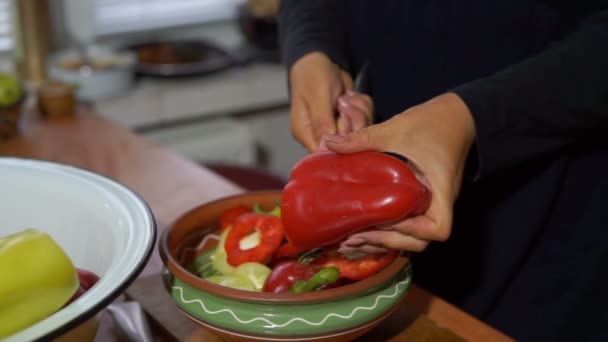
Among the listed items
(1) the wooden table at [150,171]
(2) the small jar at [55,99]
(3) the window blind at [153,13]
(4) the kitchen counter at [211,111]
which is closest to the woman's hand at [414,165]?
(1) the wooden table at [150,171]

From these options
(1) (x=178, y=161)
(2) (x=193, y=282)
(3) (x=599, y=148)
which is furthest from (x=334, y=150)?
(1) (x=178, y=161)

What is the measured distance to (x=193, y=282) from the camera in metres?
0.66

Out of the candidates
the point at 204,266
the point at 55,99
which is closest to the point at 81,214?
the point at 204,266

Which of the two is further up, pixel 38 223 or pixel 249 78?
pixel 38 223

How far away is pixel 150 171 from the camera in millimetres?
1238

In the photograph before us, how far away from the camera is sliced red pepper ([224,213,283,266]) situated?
28.8 inches

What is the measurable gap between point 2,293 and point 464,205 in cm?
65

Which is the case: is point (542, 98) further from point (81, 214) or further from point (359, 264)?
point (81, 214)

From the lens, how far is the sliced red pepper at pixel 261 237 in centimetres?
73

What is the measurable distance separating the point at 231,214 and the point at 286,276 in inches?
5.5

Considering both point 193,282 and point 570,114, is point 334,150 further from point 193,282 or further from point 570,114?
point 570,114

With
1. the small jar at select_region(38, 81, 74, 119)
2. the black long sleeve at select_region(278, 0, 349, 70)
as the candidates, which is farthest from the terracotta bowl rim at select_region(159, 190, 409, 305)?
the small jar at select_region(38, 81, 74, 119)

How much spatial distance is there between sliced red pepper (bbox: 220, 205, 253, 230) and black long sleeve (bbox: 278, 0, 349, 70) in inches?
10.3

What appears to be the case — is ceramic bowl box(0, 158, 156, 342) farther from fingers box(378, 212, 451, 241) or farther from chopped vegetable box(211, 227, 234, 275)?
fingers box(378, 212, 451, 241)
